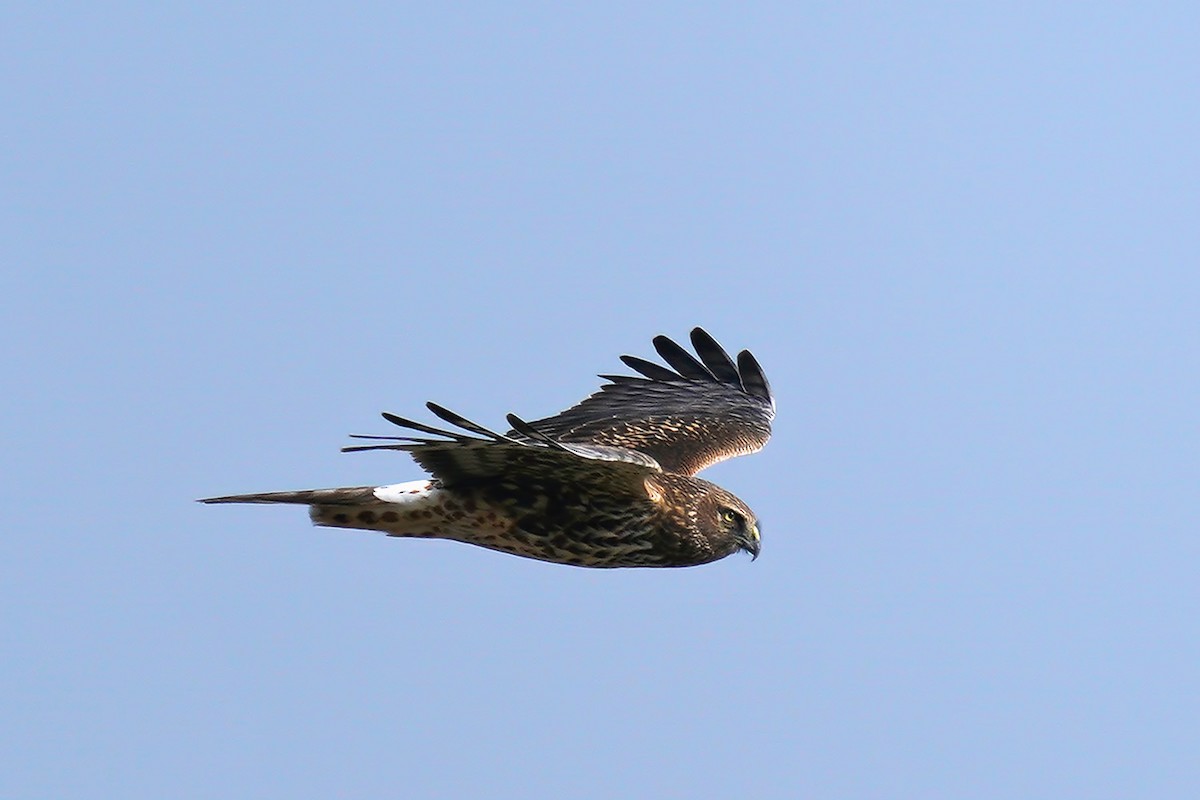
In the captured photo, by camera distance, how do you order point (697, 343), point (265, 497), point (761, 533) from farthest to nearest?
point (697, 343) → point (761, 533) → point (265, 497)

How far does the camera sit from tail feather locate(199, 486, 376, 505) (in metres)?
9.68

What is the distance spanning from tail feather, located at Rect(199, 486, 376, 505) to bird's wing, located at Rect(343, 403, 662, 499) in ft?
1.52

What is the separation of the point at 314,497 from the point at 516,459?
4.18 ft

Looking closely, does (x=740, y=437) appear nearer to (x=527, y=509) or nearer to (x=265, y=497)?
(x=527, y=509)

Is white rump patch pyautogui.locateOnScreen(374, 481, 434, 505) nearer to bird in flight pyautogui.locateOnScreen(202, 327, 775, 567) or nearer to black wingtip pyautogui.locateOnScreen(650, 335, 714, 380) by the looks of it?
bird in flight pyautogui.locateOnScreen(202, 327, 775, 567)

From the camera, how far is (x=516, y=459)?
9234 millimetres

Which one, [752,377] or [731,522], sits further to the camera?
[752,377]

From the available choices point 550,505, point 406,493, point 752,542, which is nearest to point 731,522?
point 752,542

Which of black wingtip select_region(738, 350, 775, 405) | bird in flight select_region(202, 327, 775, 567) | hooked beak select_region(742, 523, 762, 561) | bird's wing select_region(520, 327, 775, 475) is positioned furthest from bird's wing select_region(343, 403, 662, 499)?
black wingtip select_region(738, 350, 775, 405)

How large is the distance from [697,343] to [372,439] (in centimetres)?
532

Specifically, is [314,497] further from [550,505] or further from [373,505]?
[550,505]

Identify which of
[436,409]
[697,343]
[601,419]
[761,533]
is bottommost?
[436,409]

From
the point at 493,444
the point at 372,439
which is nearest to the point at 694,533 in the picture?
the point at 493,444

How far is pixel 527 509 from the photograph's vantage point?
9.70 metres
